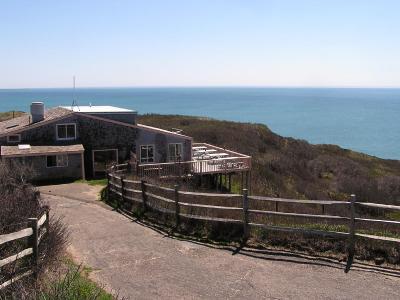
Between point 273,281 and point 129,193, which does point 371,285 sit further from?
point 129,193

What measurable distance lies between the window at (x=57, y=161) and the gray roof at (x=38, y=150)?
0.43m

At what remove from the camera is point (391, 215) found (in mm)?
27875

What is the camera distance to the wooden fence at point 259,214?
11406mm

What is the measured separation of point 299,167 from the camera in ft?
149

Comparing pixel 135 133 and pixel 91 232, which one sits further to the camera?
pixel 135 133

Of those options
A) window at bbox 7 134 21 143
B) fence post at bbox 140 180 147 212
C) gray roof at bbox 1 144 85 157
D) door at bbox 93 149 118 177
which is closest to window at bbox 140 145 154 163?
door at bbox 93 149 118 177

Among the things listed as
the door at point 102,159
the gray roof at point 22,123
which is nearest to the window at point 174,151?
the door at point 102,159

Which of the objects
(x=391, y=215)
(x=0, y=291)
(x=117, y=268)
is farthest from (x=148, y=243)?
(x=391, y=215)

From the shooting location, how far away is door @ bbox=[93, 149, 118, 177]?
33219 millimetres

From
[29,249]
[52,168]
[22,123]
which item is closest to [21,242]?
[29,249]

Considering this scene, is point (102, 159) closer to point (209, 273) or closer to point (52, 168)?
point (52, 168)

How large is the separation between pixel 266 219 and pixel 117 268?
17.3 feet

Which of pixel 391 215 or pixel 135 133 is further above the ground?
pixel 135 133

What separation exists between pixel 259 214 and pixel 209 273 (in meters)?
4.30
